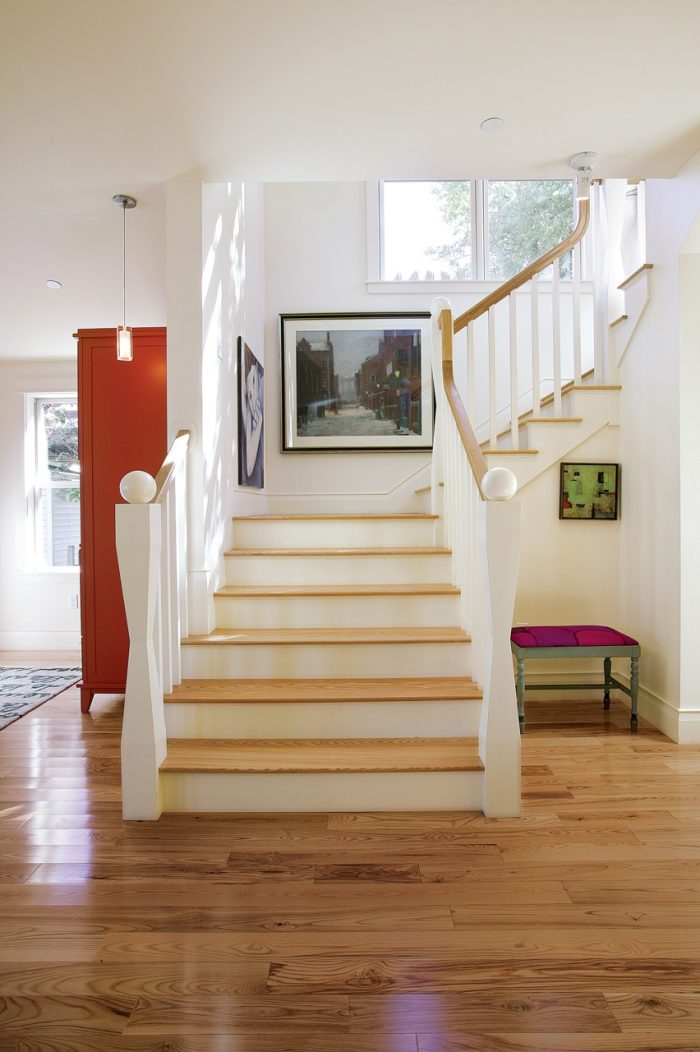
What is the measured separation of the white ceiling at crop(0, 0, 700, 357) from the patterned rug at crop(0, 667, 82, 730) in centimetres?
282

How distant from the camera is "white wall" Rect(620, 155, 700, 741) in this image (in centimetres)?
301

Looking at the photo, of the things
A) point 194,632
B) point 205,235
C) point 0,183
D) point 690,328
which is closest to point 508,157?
point 690,328

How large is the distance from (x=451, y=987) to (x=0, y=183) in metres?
3.62

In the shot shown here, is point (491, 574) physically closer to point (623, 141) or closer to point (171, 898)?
point (171, 898)

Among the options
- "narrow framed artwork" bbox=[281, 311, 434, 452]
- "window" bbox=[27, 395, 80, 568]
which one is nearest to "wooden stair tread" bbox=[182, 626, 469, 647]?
"narrow framed artwork" bbox=[281, 311, 434, 452]

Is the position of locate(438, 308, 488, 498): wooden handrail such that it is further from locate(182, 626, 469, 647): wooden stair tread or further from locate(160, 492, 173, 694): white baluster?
locate(160, 492, 173, 694): white baluster

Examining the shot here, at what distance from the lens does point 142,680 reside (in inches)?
88.7

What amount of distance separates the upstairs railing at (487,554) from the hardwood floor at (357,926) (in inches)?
10.3

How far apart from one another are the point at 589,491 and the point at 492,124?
2.00 meters

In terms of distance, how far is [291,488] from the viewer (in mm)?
4758

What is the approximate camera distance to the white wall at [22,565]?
546 cm

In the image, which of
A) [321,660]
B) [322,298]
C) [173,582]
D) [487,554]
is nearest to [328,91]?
[487,554]

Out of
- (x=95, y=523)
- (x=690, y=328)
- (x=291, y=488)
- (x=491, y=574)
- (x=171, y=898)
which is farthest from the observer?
(x=291, y=488)

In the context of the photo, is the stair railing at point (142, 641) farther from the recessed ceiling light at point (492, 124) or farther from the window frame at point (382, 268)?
the window frame at point (382, 268)
